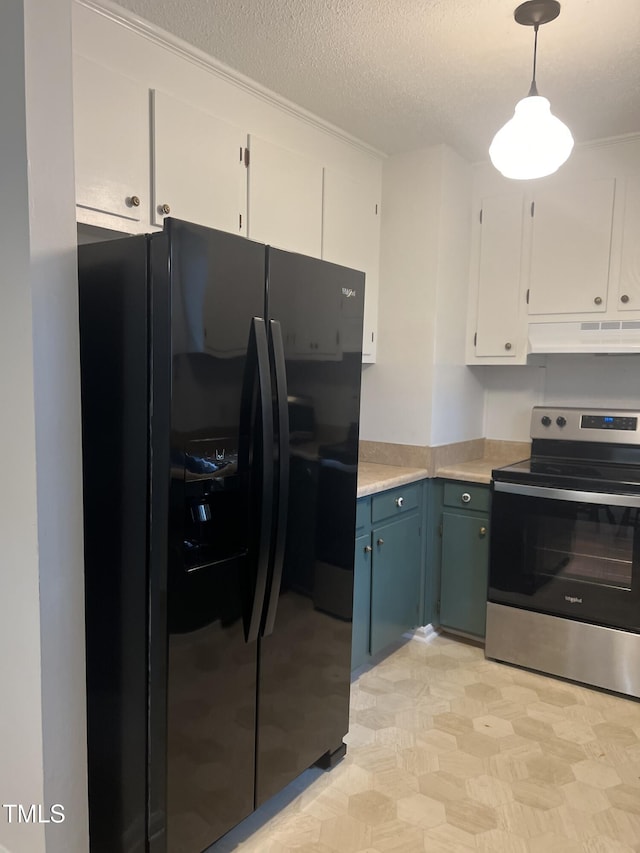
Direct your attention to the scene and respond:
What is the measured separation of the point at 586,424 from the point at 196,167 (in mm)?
2114

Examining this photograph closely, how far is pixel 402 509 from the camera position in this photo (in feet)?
9.52

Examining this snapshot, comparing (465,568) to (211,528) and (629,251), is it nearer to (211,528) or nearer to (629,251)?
(629,251)

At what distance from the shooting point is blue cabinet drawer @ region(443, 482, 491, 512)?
2973mm

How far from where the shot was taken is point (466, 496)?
9.89 ft

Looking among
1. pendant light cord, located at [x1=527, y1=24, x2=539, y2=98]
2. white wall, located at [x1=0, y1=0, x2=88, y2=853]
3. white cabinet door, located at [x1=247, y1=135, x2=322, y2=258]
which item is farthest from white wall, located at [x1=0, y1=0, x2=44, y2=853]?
pendant light cord, located at [x1=527, y1=24, x2=539, y2=98]

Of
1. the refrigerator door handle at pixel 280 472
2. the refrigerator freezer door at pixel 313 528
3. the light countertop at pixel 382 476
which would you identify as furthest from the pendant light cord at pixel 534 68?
the light countertop at pixel 382 476

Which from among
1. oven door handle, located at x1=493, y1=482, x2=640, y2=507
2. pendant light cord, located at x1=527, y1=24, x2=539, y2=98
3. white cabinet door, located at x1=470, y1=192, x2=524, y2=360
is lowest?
oven door handle, located at x1=493, y1=482, x2=640, y2=507

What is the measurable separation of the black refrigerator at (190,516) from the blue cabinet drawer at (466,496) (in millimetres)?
1390

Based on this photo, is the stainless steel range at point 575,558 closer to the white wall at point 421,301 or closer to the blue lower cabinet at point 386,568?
the blue lower cabinet at point 386,568

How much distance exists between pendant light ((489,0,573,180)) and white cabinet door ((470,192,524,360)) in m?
1.27

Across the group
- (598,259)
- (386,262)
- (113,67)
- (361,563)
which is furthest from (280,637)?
(598,259)

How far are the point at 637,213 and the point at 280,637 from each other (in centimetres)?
246

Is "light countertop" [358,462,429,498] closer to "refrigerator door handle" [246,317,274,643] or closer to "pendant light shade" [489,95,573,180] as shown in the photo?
"refrigerator door handle" [246,317,274,643]

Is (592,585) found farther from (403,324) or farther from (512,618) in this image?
(403,324)
